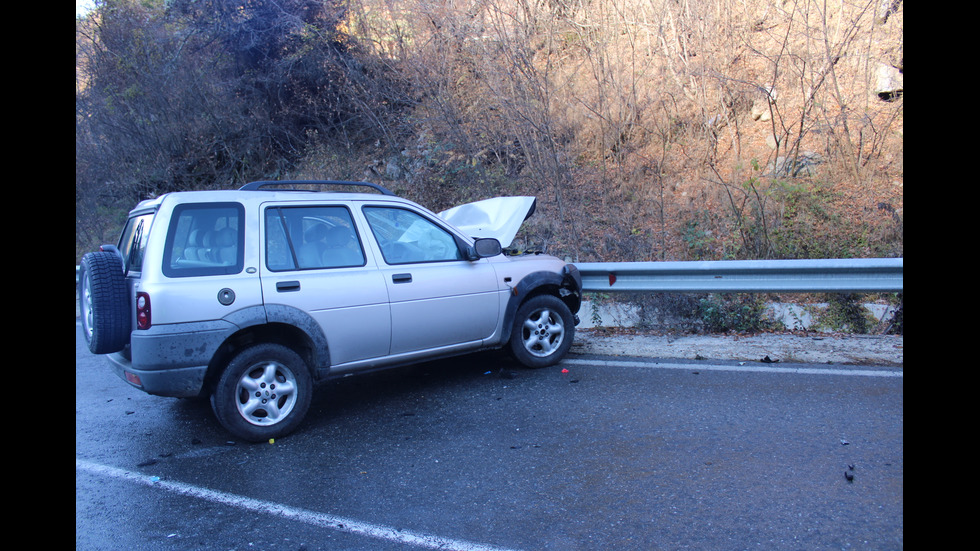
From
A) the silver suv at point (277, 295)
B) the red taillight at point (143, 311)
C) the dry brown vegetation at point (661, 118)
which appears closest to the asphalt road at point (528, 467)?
the silver suv at point (277, 295)

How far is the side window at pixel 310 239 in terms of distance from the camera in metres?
4.98

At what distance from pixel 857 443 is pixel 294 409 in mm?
3951

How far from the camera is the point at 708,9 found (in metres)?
12.4

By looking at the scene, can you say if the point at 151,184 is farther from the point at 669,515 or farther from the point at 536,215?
the point at 669,515

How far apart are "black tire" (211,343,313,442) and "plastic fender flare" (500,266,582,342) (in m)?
1.96

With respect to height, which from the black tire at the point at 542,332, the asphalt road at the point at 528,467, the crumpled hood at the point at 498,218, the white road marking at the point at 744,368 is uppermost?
the crumpled hood at the point at 498,218

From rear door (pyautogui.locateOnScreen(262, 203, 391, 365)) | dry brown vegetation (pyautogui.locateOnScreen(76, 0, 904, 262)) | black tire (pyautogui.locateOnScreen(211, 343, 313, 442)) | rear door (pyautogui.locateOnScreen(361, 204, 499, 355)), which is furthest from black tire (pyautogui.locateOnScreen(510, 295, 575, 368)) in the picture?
dry brown vegetation (pyautogui.locateOnScreen(76, 0, 904, 262))

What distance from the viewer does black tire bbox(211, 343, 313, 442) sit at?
464 centimetres

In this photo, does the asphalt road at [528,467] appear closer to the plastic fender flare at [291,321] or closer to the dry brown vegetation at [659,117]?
the plastic fender flare at [291,321]

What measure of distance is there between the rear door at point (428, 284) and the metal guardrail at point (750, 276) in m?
1.88

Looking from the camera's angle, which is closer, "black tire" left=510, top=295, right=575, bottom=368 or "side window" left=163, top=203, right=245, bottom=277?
"side window" left=163, top=203, right=245, bottom=277

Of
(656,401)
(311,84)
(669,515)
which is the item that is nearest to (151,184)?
(311,84)

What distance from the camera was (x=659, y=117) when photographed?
41.3 feet

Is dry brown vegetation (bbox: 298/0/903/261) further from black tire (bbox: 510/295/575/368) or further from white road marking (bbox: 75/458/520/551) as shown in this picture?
white road marking (bbox: 75/458/520/551)
